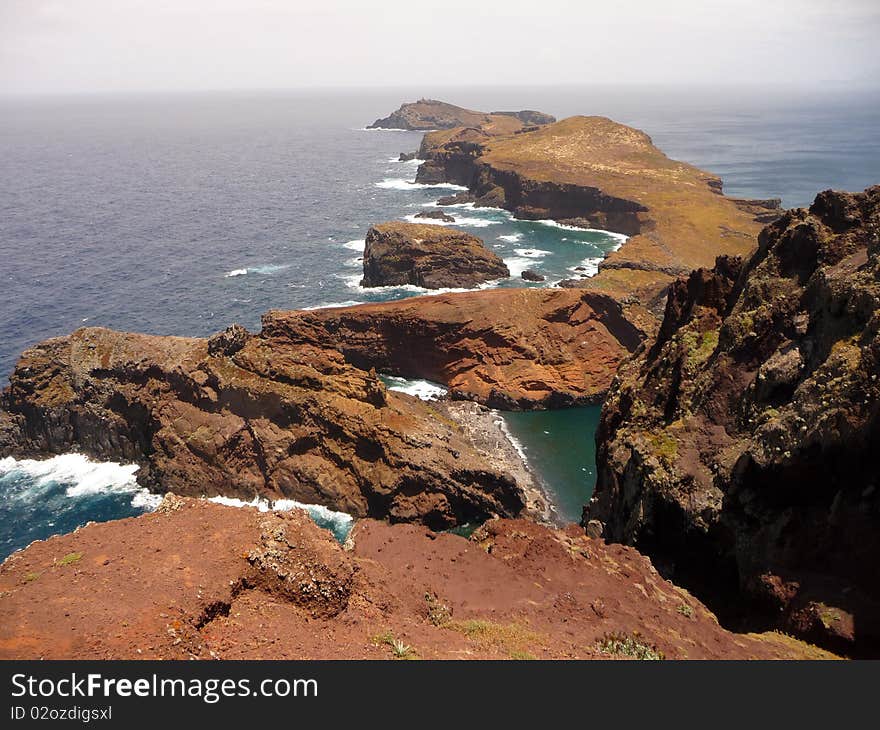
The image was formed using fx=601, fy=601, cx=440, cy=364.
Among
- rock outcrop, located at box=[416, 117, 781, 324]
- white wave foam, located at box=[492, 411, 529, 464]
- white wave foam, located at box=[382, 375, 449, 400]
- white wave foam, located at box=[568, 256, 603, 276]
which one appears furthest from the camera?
white wave foam, located at box=[568, 256, 603, 276]

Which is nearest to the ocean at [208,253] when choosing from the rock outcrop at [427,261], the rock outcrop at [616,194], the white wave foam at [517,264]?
the white wave foam at [517,264]

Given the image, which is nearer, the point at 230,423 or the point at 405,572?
the point at 405,572

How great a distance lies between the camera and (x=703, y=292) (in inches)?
1367

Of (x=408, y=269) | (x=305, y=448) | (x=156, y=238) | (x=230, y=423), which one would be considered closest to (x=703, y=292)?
(x=305, y=448)

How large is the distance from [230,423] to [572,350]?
36.2 meters

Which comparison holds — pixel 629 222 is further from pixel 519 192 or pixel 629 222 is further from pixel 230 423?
pixel 230 423

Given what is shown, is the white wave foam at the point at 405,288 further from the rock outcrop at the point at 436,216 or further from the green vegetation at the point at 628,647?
the green vegetation at the point at 628,647

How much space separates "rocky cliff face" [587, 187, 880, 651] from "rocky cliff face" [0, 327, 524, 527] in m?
13.6

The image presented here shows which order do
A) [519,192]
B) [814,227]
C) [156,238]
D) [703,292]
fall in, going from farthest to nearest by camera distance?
1. [519,192]
2. [156,238]
3. [703,292]
4. [814,227]

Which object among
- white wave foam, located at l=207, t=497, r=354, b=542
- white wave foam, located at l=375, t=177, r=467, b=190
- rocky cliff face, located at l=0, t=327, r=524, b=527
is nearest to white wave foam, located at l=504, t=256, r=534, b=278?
rocky cliff face, located at l=0, t=327, r=524, b=527

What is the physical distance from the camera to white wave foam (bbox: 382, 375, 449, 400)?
62.7 m

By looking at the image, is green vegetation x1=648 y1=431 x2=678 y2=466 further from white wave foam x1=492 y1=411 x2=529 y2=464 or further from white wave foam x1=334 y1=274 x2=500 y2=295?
white wave foam x1=334 y1=274 x2=500 y2=295

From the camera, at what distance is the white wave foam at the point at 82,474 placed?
4641 cm

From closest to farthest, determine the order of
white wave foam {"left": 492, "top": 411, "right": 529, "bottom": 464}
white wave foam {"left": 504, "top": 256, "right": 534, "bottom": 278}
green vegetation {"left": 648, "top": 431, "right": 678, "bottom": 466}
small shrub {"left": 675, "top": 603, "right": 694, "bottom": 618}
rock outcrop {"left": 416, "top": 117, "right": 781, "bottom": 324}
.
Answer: small shrub {"left": 675, "top": 603, "right": 694, "bottom": 618}, green vegetation {"left": 648, "top": 431, "right": 678, "bottom": 466}, white wave foam {"left": 492, "top": 411, "right": 529, "bottom": 464}, rock outcrop {"left": 416, "top": 117, "right": 781, "bottom": 324}, white wave foam {"left": 504, "top": 256, "right": 534, "bottom": 278}
